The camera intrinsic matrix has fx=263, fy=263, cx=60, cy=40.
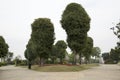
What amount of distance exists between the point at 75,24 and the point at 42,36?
7.43 m

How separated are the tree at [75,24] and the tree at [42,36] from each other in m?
3.61

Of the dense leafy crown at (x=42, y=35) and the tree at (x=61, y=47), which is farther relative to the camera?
the tree at (x=61, y=47)

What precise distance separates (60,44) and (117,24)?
43.2 metres

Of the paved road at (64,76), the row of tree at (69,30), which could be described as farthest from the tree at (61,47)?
the paved road at (64,76)

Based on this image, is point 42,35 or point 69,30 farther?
point 42,35

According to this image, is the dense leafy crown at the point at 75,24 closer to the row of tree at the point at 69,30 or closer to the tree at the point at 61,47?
the row of tree at the point at 69,30

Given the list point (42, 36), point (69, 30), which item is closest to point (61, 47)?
point (42, 36)

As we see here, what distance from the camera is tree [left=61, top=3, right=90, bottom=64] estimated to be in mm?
50125

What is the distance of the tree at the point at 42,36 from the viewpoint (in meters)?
52.8

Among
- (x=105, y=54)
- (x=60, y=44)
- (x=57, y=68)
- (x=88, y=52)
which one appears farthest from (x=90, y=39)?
(x=105, y=54)

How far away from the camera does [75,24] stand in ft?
164

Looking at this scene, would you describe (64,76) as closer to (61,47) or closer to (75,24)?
(75,24)

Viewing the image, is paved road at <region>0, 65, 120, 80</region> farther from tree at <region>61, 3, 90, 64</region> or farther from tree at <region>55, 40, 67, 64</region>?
tree at <region>55, 40, 67, 64</region>

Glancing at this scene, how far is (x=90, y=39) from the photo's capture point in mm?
79375
